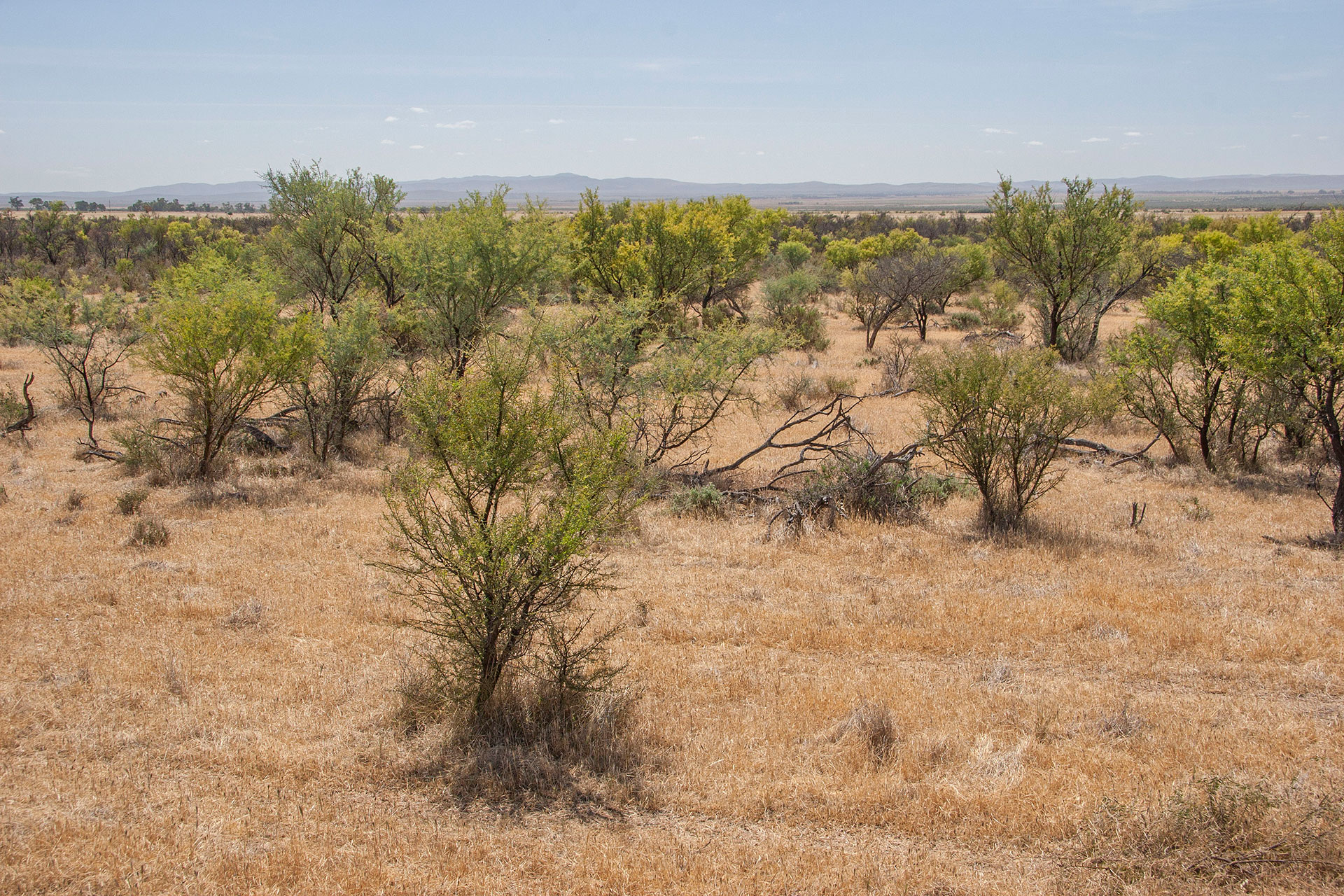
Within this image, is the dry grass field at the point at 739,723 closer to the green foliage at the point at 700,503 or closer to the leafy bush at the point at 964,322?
the green foliage at the point at 700,503

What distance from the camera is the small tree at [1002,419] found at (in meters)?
11.8

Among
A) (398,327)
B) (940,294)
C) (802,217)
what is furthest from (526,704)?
(802,217)

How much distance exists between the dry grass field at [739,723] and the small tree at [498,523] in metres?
0.83

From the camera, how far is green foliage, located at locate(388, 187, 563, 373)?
1756 cm

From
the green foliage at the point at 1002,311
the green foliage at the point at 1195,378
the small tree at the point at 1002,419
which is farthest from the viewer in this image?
the green foliage at the point at 1002,311

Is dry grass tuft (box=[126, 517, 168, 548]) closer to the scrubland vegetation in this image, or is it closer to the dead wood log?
the scrubland vegetation

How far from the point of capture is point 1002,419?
12.0 meters

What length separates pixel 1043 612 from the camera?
9047 mm

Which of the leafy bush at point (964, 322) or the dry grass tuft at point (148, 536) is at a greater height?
the leafy bush at point (964, 322)

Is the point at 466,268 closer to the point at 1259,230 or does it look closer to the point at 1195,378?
the point at 1195,378

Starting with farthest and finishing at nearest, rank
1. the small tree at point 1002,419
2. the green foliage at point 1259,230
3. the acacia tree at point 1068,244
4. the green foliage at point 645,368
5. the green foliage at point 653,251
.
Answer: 1. the green foliage at point 1259,230
2. the green foliage at point 653,251
3. the acacia tree at point 1068,244
4. the green foliage at point 645,368
5. the small tree at point 1002,419

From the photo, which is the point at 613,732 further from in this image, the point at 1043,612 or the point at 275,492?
the point at 275,492

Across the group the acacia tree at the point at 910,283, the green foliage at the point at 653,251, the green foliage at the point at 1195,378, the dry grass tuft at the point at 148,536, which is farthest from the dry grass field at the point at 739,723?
the acacia tree at the point at 910,283

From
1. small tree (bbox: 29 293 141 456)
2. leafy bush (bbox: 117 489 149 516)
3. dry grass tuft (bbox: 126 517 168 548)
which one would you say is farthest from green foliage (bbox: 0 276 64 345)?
dry grass tuft (bbox: 126 517 168 548)
